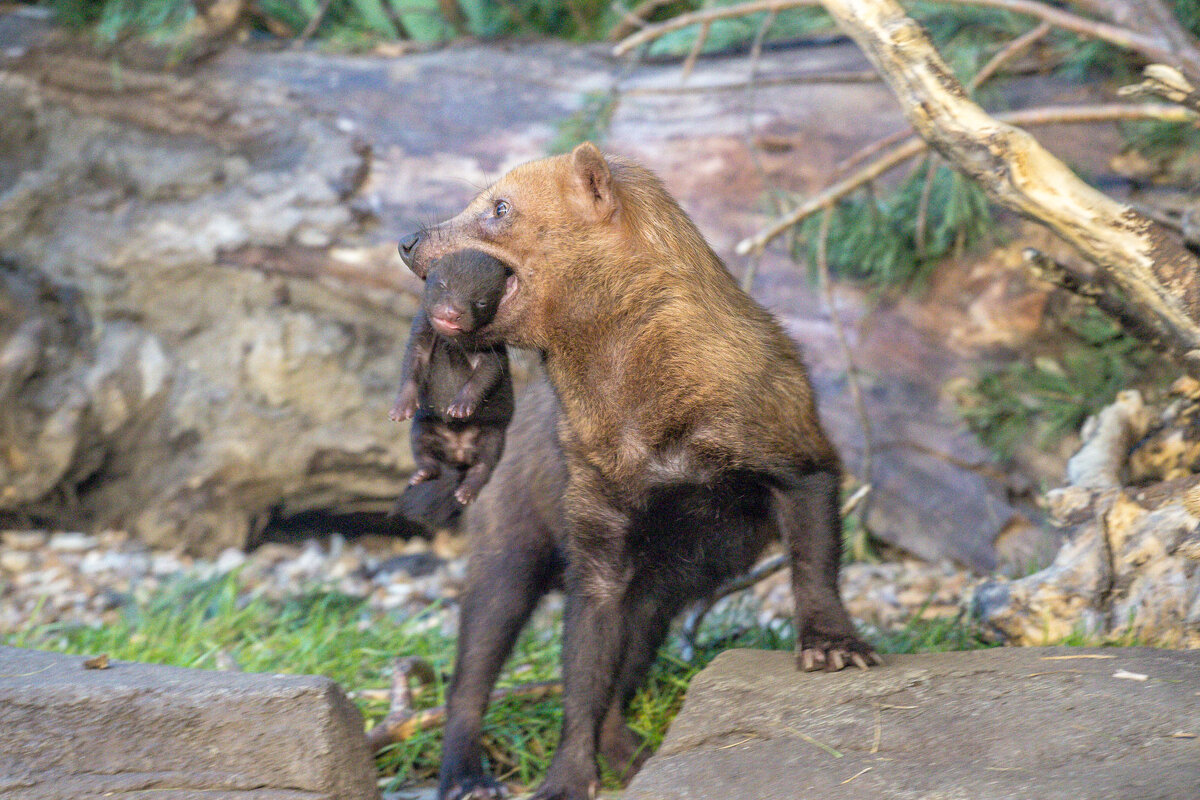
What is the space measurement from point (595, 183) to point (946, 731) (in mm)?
1627

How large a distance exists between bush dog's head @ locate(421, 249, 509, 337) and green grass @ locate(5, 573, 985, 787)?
4.90ft

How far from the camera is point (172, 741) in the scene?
258 cm

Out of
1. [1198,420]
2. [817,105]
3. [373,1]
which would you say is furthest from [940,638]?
[373,1]

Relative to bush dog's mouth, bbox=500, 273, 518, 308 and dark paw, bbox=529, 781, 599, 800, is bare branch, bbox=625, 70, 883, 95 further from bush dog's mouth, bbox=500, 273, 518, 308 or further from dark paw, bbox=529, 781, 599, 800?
dark paw, bbox=529, 781, 599, 800

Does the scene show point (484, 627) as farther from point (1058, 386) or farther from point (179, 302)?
point (179, 302)

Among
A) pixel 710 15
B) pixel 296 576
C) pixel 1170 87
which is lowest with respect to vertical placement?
pixel 296 576

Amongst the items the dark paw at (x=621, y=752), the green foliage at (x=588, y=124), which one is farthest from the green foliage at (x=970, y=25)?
the dark paw at (x=621, y=752)

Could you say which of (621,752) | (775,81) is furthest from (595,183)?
(775,81)

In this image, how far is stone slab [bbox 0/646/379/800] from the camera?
252 centimetres

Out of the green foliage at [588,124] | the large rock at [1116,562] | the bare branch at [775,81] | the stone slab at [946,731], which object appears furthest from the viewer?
the bare branch at [775,81]

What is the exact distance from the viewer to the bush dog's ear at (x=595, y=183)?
117 inches

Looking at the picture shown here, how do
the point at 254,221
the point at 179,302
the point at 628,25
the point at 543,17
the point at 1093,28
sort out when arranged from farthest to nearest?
the point at 543,17 → the point at 628,25 → the point at 179,302 → the point at 254,221 → the point at 1093,28

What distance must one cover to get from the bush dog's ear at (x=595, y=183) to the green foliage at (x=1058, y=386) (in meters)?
2.82

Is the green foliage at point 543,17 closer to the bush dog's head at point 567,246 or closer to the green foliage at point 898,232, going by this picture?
the green foliage at point 898,232
